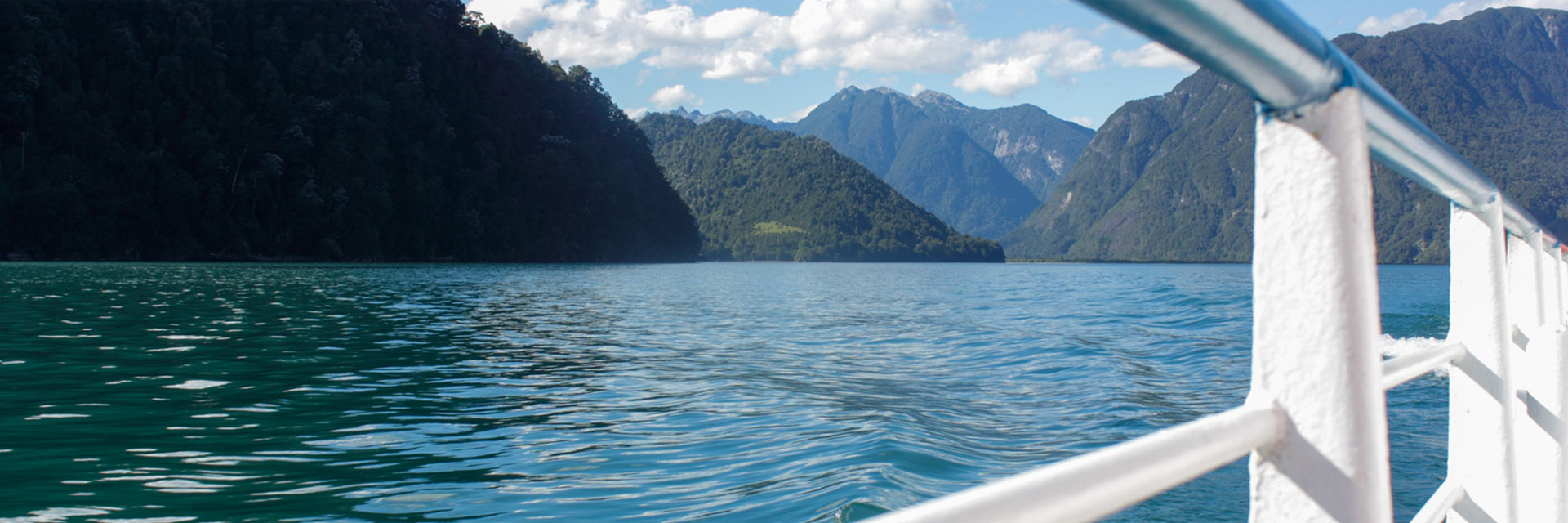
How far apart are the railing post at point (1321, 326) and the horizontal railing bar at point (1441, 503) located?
0.82 m

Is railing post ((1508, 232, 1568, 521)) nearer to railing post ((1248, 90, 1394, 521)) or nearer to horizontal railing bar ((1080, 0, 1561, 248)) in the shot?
horizontal railing bar ((1080, 0, 1561, 248))

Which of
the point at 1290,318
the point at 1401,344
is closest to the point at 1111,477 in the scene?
the point at 1290,318

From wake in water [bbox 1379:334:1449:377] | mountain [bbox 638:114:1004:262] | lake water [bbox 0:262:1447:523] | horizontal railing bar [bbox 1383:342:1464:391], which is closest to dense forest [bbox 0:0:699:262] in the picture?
lake water [bbox 0:262:1447:523]

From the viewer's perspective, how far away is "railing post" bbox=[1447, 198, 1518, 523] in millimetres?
1783

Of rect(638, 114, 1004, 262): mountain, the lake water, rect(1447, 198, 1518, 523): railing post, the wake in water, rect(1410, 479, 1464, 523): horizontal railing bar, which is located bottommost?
the wake in water

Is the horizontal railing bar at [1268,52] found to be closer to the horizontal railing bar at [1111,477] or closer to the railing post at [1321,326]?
the railing post at [1321,326]

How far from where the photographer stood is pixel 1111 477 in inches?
30.9

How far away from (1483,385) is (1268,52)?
58.7 inches

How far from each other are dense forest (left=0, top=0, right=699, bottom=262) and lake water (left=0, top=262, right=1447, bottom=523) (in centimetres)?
4307

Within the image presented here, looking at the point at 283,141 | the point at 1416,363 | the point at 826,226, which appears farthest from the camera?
the point at 826,226

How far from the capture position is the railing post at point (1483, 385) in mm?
1783

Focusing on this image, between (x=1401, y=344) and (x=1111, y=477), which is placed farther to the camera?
(x=1401, y=344)

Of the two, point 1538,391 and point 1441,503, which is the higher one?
point 1538,391

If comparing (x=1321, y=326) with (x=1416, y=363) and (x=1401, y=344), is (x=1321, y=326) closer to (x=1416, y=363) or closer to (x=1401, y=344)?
(x=1416, y=363)
